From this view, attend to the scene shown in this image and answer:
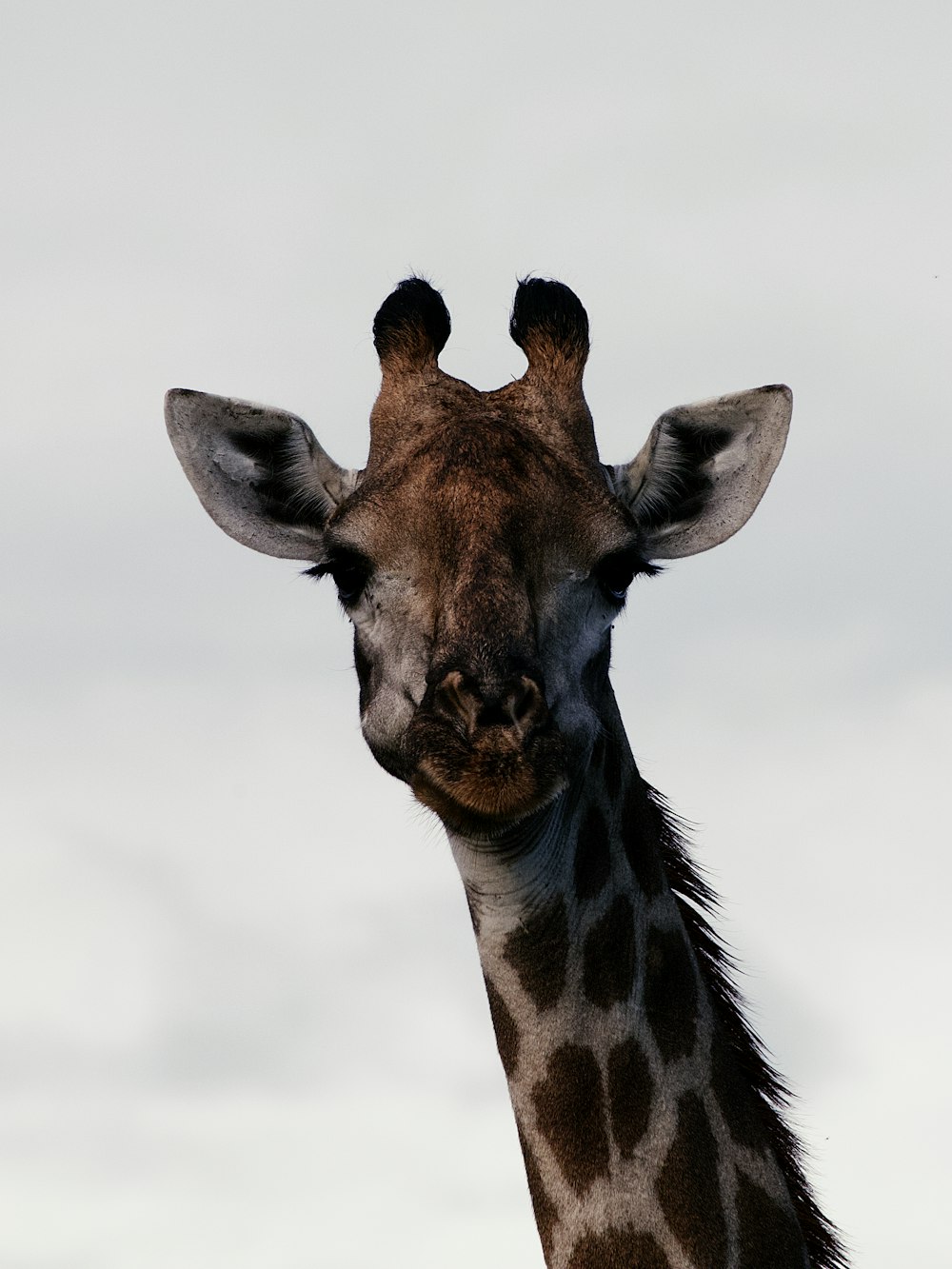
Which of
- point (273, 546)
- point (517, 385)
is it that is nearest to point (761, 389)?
Answer: point (517, 385)

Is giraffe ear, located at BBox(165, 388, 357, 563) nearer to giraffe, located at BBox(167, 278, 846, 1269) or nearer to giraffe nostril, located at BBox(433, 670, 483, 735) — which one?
giraffe, located at BBox(167, 278, 846, 1269)

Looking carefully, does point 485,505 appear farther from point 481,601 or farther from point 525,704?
point 525,704

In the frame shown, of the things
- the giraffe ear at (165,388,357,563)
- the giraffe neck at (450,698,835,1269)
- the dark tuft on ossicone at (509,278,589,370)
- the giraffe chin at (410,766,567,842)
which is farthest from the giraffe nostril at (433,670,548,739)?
the dark tuft on ossicone at (509,278,589,370)

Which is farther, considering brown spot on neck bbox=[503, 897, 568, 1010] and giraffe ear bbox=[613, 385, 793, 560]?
giraffe ear bbox=[613, 385, 793, 560]

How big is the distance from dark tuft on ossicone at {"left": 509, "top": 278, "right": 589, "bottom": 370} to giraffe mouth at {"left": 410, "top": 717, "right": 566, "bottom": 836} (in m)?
3.29

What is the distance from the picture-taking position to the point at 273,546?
34.8 ft

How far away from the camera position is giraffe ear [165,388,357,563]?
1055 centimetres

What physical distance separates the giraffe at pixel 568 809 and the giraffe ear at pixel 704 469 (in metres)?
0.02

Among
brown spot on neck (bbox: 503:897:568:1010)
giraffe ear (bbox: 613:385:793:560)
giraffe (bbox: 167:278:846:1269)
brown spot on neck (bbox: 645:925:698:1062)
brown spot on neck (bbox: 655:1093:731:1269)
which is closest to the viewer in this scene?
giraffe (bbox: 167:278:846:1269)

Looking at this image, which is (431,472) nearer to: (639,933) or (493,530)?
(493,530)

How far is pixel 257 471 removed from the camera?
422 inches

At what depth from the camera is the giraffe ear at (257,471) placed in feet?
34.6

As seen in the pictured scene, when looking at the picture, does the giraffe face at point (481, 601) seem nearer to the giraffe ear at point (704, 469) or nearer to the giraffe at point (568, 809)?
the giraffe at point (568, 809)

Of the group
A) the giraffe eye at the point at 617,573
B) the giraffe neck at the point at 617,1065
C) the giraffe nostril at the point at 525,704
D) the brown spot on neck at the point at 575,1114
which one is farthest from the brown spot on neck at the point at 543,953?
the giraffe eye at the point at 617,573
